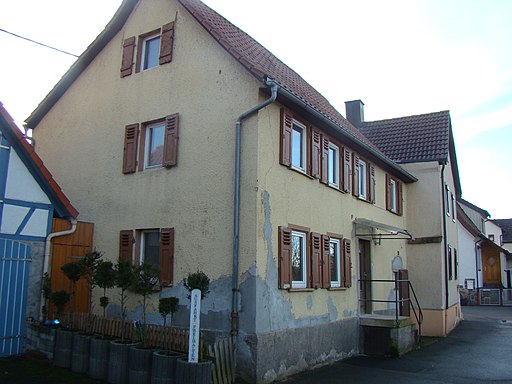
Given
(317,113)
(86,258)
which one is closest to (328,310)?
(317,113)

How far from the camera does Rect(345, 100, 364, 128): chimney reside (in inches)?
927

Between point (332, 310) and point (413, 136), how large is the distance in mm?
11029

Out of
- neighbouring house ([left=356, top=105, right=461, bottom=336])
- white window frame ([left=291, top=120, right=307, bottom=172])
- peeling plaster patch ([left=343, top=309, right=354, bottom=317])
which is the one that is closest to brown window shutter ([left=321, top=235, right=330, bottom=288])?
peeling plaster patch ([left=343, top=309, right=354, bottom=317])

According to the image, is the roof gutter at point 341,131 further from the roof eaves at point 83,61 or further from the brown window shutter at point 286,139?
the roof eaves at point 83,61

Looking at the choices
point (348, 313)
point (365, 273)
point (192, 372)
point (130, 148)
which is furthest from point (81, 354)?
point (365, 273)

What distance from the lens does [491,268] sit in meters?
45.7

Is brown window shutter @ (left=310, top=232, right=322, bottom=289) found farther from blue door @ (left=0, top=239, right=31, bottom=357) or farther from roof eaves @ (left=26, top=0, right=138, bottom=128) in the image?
roof eaves @ (left=26, top=0, right=138, bottom=128)

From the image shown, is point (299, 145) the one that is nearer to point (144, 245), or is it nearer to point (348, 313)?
point (144, 245)

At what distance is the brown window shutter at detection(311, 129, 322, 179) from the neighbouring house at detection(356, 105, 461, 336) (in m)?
8.54

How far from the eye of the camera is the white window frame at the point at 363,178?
15570mm

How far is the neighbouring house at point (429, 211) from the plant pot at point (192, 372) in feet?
42.2

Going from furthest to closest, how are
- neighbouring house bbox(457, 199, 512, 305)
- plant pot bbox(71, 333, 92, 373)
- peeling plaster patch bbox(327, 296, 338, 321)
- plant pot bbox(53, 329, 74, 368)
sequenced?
neighbouring house bbox(457, 199, 512, 305) → peeling plaster patch bbox(327, 296, 338, 321) → plant pot bbox(53, 329, 74, 368) → plant pot bbox(71, 333, 92, 373)

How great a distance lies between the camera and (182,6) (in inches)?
471

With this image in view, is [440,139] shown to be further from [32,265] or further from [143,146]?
[32,265]
